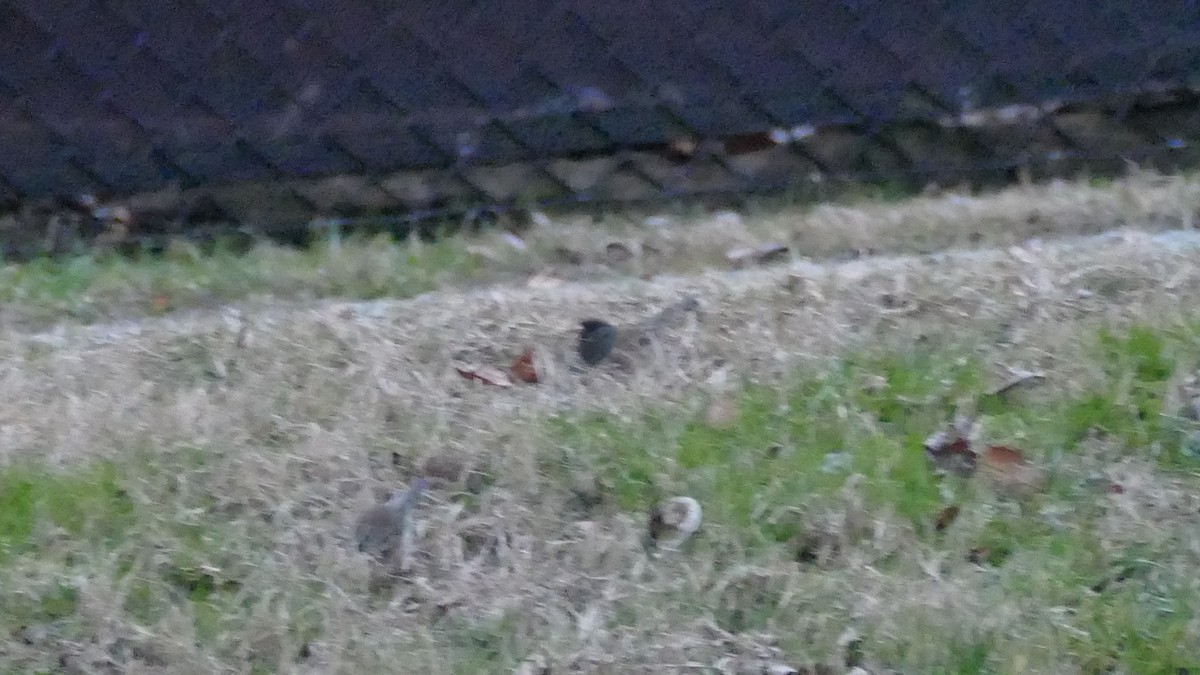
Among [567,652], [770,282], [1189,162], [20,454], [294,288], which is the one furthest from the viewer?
[1189,162]

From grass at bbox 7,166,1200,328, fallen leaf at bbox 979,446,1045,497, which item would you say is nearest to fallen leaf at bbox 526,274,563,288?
grass at bbox 7,166,1200,328

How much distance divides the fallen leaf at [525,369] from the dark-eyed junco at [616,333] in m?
0.11

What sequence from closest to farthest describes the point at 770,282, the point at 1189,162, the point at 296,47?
the point at 770,282 → the point at 296,47 → the point at 1189,162

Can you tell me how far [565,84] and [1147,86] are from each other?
1615 mm

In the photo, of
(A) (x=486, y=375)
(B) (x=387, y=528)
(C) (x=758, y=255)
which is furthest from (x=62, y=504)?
(C) (x=758, y=255)

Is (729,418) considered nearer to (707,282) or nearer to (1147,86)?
(707,282)

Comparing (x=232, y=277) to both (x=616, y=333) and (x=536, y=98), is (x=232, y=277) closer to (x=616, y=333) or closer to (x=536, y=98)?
(x=536, y=98)

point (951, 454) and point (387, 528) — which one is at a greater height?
point (951, 454)

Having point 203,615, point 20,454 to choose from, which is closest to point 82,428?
point 20,454

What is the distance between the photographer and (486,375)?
2.55m

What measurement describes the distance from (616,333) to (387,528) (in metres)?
0.72

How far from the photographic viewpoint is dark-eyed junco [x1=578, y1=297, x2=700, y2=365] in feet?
8.53

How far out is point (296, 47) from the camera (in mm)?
3252

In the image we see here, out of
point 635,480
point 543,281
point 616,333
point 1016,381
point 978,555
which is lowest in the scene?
point 978,555
